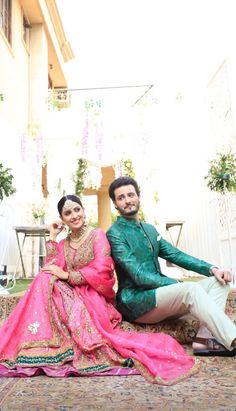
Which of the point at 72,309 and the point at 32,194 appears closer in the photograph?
the point at 72,309

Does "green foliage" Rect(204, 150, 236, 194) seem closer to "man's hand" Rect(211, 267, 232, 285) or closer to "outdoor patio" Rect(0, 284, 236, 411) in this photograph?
"man's hand" Rect(211, 267, 232, 285)

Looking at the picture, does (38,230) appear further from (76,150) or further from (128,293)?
(128,293)

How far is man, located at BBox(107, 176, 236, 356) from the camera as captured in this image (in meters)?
1.65

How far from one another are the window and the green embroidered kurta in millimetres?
4533

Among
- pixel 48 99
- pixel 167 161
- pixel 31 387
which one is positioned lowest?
pixel 31 387

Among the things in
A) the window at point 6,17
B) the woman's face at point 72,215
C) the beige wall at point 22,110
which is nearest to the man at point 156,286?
the woman's face at point 72,215

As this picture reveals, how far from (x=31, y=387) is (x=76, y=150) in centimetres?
502

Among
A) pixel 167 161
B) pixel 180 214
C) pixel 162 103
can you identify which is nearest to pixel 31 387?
pixel 180 214

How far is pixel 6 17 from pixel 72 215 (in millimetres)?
4856

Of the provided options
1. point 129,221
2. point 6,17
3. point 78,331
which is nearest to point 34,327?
point 78,331

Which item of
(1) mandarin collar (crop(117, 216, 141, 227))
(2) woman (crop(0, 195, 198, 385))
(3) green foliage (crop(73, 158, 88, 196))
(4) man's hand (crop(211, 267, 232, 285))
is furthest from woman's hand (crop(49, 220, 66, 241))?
(3) green foliage (crop(73, 158, 88, 196))

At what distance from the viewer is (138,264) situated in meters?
1.80

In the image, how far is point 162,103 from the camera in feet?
20.1

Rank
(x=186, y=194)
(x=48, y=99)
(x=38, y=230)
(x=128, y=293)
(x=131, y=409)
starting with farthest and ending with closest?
(x=48, y=99) < (x=186, y=194) < (x=38, y=230) < (x=128, y=293) < (x=131, y=409)
